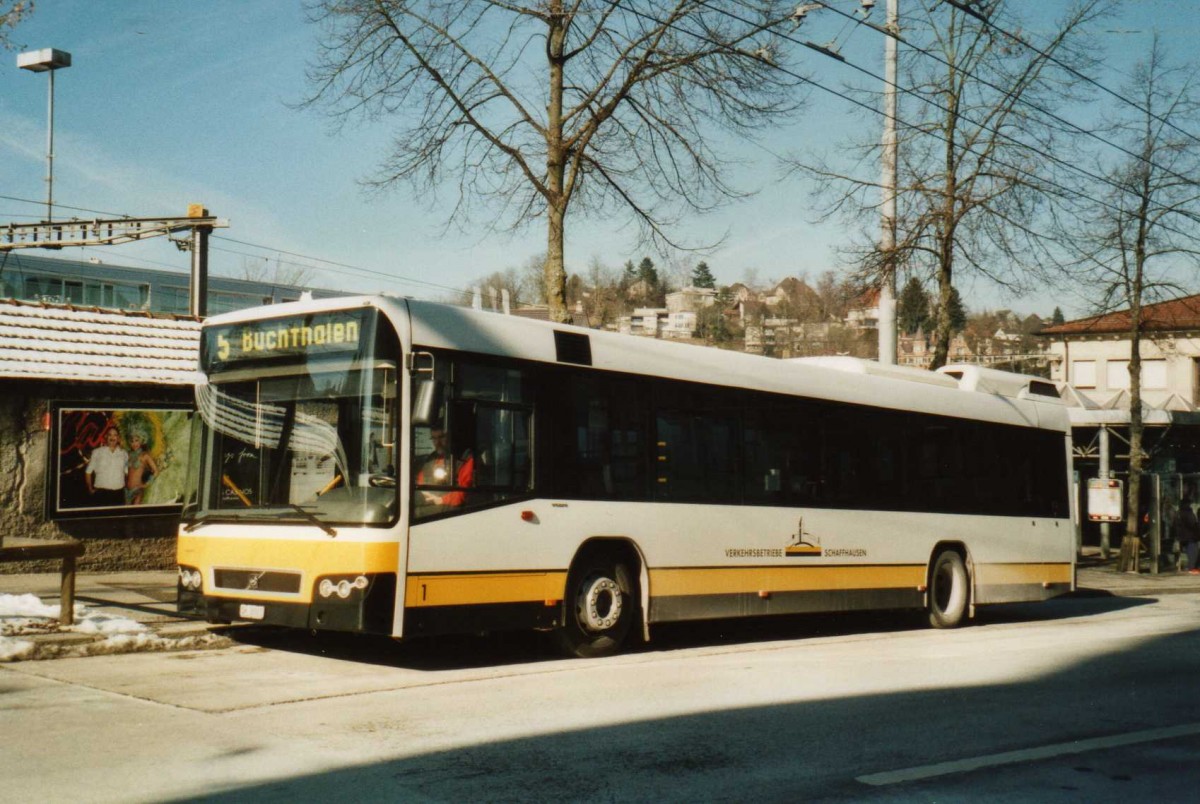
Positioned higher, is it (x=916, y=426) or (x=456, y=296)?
(x=456, y=296)

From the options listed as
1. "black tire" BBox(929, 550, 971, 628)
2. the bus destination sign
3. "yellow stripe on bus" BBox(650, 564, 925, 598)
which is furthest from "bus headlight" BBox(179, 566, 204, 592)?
"black tire" BBox(929, 550, 971, 628)

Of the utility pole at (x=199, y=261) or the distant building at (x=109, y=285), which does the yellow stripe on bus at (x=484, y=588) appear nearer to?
the utility pole at (x=199, y=261)

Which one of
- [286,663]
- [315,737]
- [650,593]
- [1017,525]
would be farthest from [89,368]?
[1017,525]

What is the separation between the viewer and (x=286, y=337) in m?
10.1

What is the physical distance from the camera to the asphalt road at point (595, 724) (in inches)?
244

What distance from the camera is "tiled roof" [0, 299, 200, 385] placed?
15.6 meters

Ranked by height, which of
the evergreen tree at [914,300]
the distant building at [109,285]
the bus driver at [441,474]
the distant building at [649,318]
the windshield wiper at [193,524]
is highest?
the distant building at [649,318]

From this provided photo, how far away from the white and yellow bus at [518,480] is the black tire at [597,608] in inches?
0.9

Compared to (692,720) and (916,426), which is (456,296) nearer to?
(916,426)

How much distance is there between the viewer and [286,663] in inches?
402

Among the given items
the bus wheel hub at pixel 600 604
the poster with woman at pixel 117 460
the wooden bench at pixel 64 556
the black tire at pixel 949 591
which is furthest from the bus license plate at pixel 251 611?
the black tire at pixel 949 591

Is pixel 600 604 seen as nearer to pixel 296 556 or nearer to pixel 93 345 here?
pixel 296 556

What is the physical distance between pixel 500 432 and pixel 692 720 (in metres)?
3.21

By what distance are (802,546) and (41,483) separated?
9.54 meters
